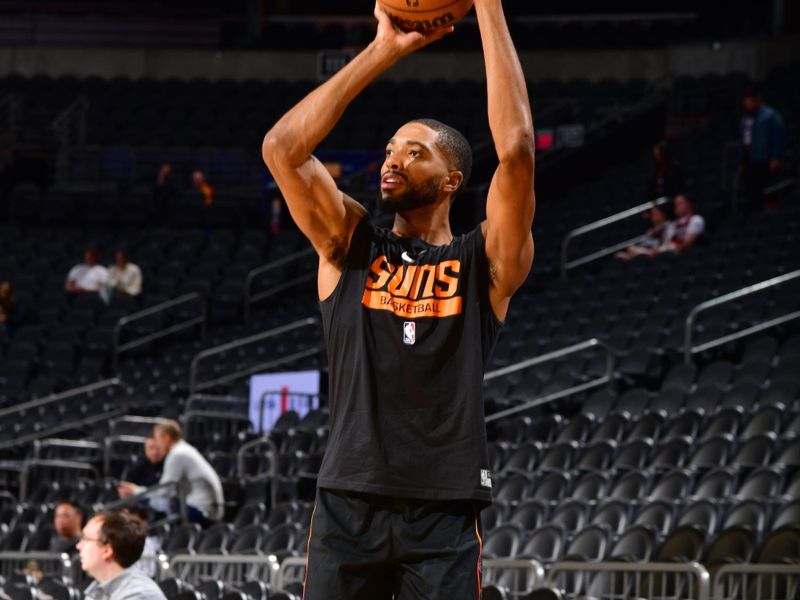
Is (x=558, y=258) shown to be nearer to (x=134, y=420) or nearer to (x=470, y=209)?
(x=470, y=209)

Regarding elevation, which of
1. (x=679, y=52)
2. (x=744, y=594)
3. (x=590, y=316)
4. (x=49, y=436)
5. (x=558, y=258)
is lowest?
(x=744, y=594)

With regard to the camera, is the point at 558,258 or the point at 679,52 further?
the point at 679,52

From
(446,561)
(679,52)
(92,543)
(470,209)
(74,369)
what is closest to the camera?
(446,561)

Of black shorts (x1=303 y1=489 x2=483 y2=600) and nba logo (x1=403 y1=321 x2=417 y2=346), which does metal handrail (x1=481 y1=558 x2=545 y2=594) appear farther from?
nba logo (x1=403 y1=321 x2=417 y2=346)

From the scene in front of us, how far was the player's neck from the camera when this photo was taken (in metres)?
3.46

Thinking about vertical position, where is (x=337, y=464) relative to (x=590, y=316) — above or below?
below

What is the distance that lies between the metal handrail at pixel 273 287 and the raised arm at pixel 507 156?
1494 centimetres

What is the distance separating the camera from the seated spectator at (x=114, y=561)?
5.79 m

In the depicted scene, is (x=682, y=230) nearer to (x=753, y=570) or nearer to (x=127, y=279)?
(x=127, y=279)

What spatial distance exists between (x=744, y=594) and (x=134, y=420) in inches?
327

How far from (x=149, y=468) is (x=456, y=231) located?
8.43 meters

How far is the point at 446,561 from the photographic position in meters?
3.17

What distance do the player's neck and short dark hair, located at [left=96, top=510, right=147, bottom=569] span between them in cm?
281

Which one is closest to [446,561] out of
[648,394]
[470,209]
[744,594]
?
[744,594]
